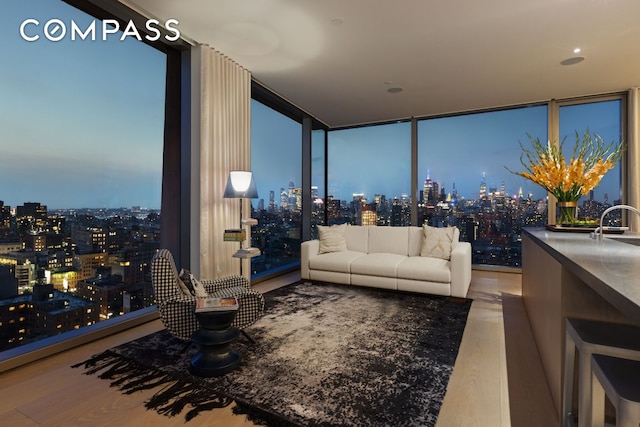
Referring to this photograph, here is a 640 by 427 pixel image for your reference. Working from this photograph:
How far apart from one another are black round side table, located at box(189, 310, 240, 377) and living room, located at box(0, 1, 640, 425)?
2.04ft

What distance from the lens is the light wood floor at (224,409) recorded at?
169 centimetres

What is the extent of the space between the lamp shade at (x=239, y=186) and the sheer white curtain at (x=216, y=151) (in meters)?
0.27

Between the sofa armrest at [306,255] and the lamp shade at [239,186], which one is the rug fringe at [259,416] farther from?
the sofa armrest at [306,255]

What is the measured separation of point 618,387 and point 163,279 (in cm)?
237

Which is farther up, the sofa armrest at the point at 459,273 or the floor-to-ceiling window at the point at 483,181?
the floor-to-ceiling window at the point at 483,181

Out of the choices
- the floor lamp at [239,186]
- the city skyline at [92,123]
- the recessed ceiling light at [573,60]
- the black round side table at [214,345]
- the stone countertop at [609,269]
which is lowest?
the black round side table at [214,345]

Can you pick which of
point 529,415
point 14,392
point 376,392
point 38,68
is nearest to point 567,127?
point 529,415

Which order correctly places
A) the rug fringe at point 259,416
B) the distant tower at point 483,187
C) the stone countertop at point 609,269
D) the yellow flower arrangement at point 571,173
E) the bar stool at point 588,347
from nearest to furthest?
the stone countertop at point 609,269 → the bar stool at point 588,347 → the rug fringe at point 259,416 → the yellow flower arrangement at point 571,173 → the distant tower at point 483,187

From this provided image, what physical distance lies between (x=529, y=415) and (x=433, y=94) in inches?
167

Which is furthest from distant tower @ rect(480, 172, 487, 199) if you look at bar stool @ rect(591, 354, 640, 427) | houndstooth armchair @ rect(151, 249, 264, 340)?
bar stool @ rect(591, 354, 640, 427)

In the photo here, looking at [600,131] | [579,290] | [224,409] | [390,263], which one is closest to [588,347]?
[579,290]

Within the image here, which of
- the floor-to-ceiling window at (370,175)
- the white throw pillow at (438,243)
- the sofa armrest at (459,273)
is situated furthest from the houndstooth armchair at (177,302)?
the floor-to-ceiling window at (370,175)

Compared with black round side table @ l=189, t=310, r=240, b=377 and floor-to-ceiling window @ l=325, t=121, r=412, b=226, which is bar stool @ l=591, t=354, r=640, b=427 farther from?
floor-to-ceiling window @ l=325, t=121, r=412, b=226

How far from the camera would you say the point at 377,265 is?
13.8 ft
